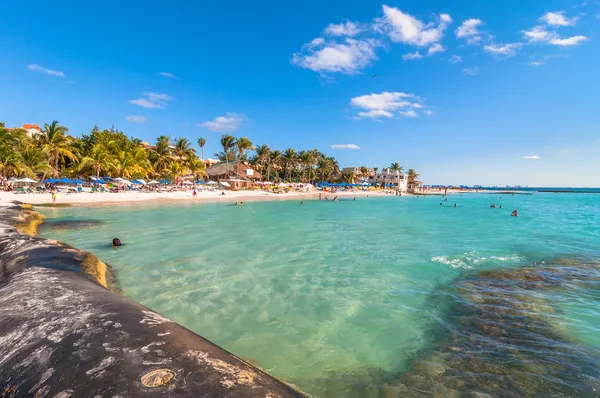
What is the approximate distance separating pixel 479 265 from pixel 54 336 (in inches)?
454

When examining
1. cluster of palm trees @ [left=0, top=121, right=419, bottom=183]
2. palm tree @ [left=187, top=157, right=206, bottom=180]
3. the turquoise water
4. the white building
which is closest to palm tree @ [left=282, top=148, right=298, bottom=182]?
cluster of palm trees @ [left=0, top=121, right=419, bottom=183]

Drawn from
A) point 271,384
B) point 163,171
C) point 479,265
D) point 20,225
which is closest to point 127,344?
point 271,384

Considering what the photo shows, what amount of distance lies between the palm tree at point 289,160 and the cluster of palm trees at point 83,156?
25.9 m

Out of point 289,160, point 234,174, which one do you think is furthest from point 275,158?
point 234,174

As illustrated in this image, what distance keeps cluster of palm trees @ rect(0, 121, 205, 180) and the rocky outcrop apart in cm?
3893

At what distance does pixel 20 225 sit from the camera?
12742mm

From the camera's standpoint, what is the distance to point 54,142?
37.6 m

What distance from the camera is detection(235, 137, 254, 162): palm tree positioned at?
6725 cm

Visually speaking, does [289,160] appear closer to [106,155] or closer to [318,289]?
[106,155]

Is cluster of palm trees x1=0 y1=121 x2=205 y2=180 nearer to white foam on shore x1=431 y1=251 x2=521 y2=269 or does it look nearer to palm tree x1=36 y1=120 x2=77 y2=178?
palm tree x1=36 y1=120 x2=77 y2=178

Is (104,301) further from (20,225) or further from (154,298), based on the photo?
(20,225)

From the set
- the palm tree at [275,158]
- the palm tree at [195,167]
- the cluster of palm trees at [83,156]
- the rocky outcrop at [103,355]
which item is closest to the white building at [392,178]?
the palm tree at [275,158]

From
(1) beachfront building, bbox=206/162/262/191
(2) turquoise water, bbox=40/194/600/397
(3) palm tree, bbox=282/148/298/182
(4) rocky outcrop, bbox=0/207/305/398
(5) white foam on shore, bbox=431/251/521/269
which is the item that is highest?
(3) palm tree, bbox=282/148/298/182

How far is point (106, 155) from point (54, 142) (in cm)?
585
